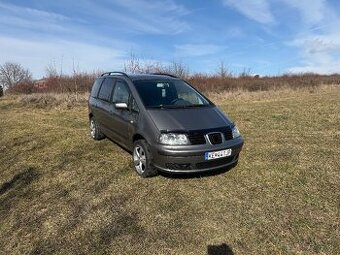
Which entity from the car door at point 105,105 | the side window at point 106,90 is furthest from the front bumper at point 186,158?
the side window at point 106,90

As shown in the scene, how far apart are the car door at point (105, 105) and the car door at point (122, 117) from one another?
25 centimetres

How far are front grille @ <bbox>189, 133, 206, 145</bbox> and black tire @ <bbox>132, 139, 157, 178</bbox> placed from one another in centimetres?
77

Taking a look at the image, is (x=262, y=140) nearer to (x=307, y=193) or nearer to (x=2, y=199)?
(x=307, y=193)

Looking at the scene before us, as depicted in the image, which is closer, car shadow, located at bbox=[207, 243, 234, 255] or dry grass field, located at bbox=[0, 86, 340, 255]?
car shadow, located at bbox=[207, 243, 234, 255]

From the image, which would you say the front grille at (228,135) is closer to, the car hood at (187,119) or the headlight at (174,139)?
→ the car hood at (187,119)

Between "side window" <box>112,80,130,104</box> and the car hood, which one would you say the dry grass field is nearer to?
the car hood

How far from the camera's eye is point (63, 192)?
236 inches

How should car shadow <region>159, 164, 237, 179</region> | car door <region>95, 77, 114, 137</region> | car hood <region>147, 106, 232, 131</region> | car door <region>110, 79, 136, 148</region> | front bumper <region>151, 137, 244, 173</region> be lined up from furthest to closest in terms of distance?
car door <region>95, 77, 114, 137</region> < car door <region>110, 79, 136, 148</region> < car shadow <region>159, 164, 237, 179</region> < car hood <region>147, 106, 232, 131</region> < front bumper <region>151, 137, 244, 173</region>

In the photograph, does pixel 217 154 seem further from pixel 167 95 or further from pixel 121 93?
pixel 121 93

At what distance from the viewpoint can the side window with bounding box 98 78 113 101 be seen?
7.90 m

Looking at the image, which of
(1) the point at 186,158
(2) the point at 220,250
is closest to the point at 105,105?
(1) the point at 186,158

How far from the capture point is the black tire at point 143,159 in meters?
5.97

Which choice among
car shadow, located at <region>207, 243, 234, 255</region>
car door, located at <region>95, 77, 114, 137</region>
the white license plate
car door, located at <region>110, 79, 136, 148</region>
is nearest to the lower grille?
the white license plate

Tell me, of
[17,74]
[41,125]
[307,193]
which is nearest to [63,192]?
[307,193]
